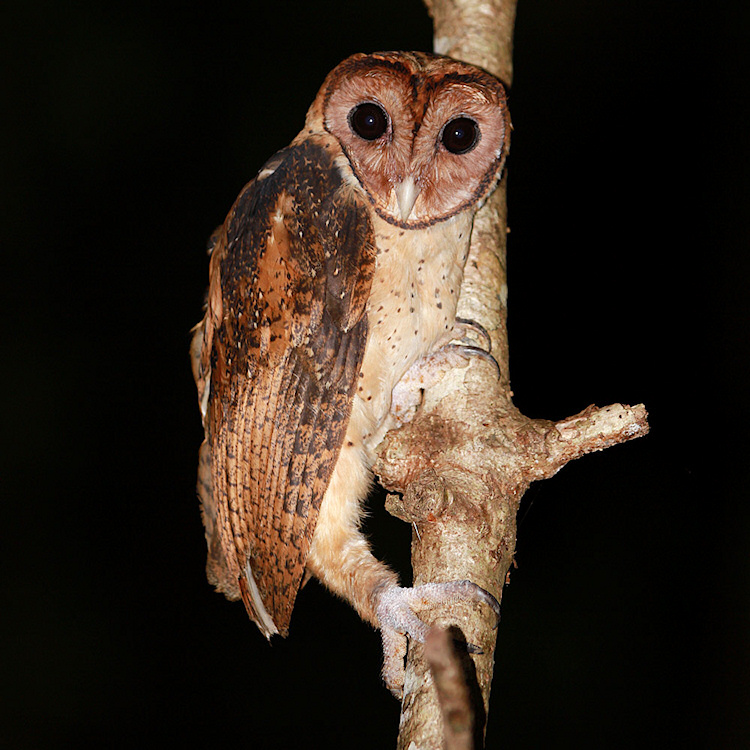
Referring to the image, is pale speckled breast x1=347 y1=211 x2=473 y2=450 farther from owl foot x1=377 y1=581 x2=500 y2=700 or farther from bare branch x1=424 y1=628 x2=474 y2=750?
bare branch x1=424 y1=628 x2=474 y2=750

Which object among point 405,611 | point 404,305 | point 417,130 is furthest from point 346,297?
point 405,611

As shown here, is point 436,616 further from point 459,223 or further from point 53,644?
point 53,644

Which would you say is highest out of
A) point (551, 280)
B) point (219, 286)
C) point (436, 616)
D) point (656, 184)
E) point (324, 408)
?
point (656, 184)

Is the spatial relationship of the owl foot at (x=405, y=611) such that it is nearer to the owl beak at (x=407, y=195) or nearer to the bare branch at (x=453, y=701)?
the bare branch at (x=453, y=701)

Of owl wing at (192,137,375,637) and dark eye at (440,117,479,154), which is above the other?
dark eye at (440,117,479,154)

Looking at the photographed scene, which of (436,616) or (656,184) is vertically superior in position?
(656,184)

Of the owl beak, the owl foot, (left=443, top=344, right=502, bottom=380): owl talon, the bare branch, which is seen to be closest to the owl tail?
the owl foot

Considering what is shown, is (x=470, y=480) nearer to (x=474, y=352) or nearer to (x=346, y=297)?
(x=474, y=352)

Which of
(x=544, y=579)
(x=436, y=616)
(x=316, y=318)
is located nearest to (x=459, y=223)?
(x=316, y=318)
